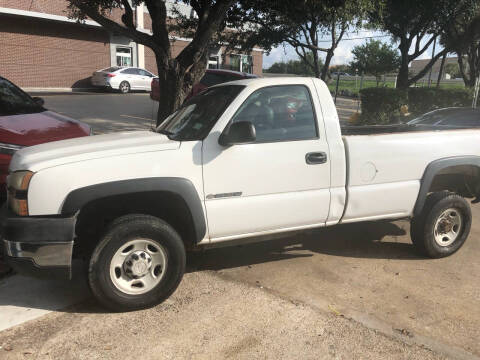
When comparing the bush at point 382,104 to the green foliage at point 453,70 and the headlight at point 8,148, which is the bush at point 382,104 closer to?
the headlight at point 8,148

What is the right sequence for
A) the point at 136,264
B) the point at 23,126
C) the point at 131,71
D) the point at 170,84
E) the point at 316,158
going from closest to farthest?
1. the point at 136,264
2. the point at 316,158
3. the point at 23,126
4. the point at 170,84
5. the point at 131,71

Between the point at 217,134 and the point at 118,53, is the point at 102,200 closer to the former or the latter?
the point at 217,134

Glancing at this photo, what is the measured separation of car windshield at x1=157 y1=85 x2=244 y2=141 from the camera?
12.2ft

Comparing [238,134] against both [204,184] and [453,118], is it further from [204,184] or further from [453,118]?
[453,118]

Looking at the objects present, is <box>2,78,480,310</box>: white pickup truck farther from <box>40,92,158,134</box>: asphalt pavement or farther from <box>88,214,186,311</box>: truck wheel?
<box>40,92,158,134</box>: asphalt pavement

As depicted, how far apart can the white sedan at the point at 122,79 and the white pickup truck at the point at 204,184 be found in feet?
69.4

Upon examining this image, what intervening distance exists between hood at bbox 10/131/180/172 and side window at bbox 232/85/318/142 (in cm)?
72

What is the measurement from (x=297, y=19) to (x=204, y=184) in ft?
39.4

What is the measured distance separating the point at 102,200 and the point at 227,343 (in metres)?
1.40

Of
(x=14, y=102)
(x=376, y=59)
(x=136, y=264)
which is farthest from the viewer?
(x=376, y=59)

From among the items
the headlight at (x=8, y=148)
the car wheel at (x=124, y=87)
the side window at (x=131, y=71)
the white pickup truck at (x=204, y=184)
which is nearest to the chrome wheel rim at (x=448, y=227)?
the white pickup truck at (x=204, y=184)

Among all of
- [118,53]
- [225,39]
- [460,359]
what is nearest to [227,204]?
[460,359]

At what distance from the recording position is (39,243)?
10.4 feet

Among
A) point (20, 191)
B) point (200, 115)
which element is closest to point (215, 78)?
point (200, 115)
